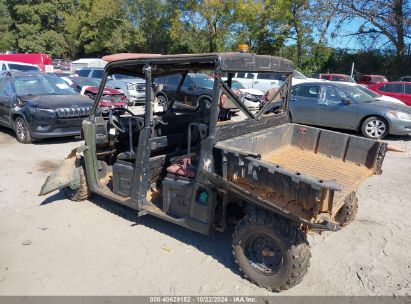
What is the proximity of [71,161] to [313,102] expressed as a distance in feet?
24.9

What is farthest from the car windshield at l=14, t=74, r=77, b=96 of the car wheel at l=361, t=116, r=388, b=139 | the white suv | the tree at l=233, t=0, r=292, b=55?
the tree at l=233, t=0, r=292, b=55

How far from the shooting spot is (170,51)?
33.7 metres

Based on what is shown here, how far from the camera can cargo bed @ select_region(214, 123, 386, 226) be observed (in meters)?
2.84

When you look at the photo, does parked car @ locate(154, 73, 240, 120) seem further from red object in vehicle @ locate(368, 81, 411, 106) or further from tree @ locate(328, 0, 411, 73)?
tree @ locate(328, 0, 411, 73)

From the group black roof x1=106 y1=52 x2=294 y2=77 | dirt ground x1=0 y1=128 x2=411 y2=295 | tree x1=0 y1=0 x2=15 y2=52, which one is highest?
tree x1=0 y1=0 x2=15 y2=52

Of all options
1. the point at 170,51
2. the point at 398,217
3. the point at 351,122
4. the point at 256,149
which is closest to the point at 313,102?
the point at 351,122

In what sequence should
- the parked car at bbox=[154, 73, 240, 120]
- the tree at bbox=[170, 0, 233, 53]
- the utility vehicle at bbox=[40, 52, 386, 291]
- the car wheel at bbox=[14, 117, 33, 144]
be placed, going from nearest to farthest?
the utility vehicle at bbox=[40, 52, 386, 291] → the parked car at bbox=[154, 73, 240, 120] → the car wheel at bbox=[14, 117, 33, 144] → the tree at bbox=[170, 0, 233, 53]

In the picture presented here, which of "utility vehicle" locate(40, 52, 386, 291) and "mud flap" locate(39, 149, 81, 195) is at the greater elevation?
"utility vehicle" locate(40, 52, 386, 291)

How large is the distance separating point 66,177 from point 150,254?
177cm

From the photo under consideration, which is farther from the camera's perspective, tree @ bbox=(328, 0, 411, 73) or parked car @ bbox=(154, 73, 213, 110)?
tree @ bbox=(328, 0, 411, 73)

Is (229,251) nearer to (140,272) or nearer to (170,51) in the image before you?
(140,272)

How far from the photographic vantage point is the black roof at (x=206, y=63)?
3357mm

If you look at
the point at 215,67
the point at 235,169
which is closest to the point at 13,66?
the point at 215,67

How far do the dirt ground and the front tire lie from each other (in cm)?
14
